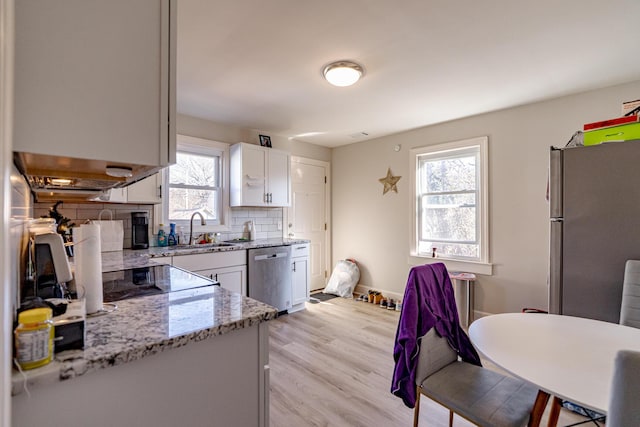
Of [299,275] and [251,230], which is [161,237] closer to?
[251,230]

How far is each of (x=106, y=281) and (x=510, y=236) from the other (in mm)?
3656

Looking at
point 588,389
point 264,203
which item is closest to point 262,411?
point 588,389

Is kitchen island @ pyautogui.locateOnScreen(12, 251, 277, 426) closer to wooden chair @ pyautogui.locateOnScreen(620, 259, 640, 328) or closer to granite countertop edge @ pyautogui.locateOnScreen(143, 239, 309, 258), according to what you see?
granite countertop edge @ pyautogui.locateOnScreen(143, 239, 309, 258)

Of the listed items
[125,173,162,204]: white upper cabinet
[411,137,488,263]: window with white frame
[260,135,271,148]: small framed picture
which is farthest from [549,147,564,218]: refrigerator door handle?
[125,173,162,204]: white upper cabinet

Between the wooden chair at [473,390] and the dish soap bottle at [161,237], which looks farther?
the dish soap bottle at [161,237]

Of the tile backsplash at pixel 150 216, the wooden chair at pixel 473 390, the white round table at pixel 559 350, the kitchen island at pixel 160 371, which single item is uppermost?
the tile backsplash at pixel 150 216

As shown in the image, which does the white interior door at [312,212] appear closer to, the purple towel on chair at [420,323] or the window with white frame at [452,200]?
the window with white frame at [452,200]

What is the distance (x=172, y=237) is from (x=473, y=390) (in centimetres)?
308

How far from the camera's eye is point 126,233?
122 inches

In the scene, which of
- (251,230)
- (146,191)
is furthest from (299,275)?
(146,191)

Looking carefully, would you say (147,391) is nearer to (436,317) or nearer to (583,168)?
(436,317)

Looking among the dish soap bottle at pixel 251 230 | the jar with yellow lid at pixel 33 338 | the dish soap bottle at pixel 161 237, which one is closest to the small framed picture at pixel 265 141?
the dish soap bottle at pixel 251 230

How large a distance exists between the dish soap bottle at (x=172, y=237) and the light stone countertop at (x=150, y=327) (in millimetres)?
2151

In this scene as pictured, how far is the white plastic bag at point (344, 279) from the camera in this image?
4.59 metres
